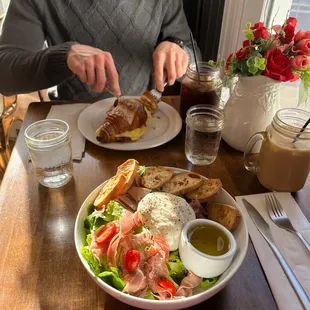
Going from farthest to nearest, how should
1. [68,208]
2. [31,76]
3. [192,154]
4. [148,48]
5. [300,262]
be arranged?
1. [148,48]
2. [31,76]
3. [192,154]
4. [68,208]
5. [300,262]

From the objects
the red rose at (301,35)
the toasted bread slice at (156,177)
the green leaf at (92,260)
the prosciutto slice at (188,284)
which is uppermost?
the red rose at (301,35)

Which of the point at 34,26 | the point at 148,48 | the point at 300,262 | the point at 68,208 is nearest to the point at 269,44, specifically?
the point at 300,262

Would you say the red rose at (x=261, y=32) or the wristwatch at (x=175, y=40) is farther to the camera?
the wristwatch at (x=175, y=40)

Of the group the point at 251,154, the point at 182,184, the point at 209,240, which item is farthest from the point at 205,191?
the point at 251,154

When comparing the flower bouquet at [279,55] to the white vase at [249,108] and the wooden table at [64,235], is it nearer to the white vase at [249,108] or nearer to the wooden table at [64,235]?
the white vase at [249,108]

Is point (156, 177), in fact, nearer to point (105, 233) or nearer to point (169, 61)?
point (105, 233)

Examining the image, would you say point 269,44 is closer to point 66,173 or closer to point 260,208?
point 260,208

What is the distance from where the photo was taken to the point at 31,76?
1.25 m

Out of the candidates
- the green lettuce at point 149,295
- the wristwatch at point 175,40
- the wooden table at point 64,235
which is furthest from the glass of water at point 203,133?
the wristwatch at point 175,40

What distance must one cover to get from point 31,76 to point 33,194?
1.96 feet

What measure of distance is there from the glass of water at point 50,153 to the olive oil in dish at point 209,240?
0.41 m

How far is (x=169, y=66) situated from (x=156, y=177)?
556 mm

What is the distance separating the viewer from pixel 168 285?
570 mm

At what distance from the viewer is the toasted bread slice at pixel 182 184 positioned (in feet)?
2.49
